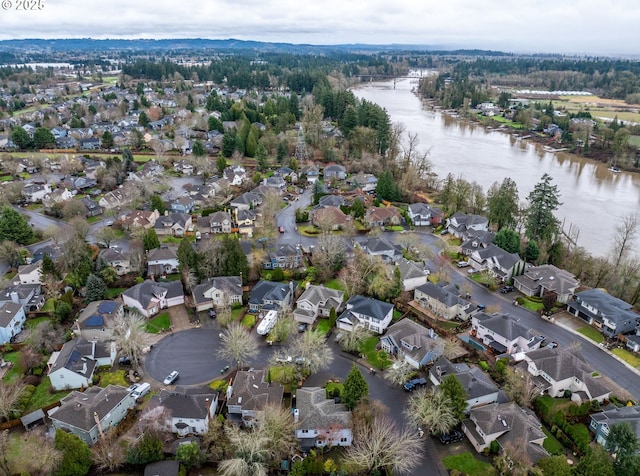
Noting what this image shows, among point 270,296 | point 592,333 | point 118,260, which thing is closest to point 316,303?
point 270,296

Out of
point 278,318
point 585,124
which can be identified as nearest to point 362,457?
point 278,318

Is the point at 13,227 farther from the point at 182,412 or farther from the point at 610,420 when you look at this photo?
the point at 610,420

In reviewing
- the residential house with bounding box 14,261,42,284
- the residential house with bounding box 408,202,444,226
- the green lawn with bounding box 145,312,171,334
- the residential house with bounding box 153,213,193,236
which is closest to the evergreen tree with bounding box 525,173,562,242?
the residential house with bounding box 408,202,444,226

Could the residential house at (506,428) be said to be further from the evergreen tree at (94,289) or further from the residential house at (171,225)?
the residential house at (171,225)

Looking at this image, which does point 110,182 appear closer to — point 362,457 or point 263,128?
point 263,128

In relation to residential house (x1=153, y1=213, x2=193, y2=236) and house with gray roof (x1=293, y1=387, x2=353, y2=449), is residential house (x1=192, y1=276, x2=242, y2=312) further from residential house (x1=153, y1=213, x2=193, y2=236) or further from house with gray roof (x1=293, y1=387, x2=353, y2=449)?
residential house (x1=153, y1=213, x2=193, y2=236)

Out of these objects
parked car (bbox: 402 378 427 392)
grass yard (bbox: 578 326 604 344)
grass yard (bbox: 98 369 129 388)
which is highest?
grass yard (bbox: 578 326 604 344)

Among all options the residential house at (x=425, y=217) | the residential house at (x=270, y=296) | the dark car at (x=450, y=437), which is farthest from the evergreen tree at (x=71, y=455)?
the residential house at (x=425, y=217)
